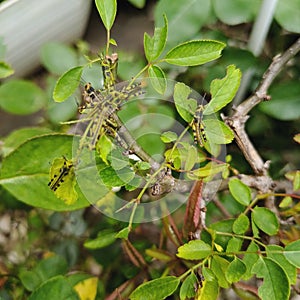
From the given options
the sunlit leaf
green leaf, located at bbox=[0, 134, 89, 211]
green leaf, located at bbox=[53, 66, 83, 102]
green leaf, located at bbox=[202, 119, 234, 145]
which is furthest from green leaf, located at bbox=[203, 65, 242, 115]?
the sunlit leaf

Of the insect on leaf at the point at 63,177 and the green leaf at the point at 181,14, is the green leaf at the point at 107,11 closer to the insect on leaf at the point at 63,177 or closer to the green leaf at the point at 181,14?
the insect on leaf at the point at 63,177

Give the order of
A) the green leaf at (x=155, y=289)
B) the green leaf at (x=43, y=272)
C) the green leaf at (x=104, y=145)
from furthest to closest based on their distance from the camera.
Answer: the green leaf at (x=43, y=272) → the green leaf at (x=155, y=289) → the green leaf at (x=104, y=145)

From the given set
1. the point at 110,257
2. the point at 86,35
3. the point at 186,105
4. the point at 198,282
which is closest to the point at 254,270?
the point at 198,282

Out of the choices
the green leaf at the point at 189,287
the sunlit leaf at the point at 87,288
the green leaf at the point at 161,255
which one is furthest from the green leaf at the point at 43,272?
the green leaf at the point at 189,287

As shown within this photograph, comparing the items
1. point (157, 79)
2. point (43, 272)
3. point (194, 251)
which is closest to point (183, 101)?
point (157, 79)

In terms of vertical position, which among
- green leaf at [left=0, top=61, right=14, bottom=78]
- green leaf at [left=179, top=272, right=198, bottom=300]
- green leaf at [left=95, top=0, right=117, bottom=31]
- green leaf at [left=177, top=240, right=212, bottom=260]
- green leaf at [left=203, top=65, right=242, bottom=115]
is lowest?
green leaf at [left=179, top=272, right=198, bottom=300]

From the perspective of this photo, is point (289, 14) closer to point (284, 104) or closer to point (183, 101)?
point (284, 104)

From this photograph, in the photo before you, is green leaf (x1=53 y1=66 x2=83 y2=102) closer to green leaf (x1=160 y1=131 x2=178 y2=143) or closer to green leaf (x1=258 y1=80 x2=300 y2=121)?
green leaf (x1=160 y1=131 x2=178 y2=143)
